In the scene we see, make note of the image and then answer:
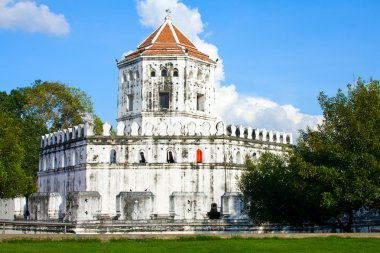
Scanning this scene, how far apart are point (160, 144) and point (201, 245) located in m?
18.8

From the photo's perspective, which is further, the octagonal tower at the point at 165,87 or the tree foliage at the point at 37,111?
the tree foliage at the point at 37,111

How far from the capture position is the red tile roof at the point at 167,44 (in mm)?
39281

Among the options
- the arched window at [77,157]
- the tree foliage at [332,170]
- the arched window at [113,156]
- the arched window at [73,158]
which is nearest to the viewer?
the tree foliage at [332,170]

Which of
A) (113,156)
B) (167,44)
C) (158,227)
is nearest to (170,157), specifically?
(113,156)

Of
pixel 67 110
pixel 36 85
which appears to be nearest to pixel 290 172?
pixel 67 110

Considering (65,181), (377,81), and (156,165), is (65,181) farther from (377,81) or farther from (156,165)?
(377,81)

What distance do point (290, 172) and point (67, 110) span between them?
30.1 m

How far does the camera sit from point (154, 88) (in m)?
38.9

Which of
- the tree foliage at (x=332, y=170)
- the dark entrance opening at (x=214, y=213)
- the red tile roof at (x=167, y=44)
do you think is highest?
the red tile roof at (x=167, y=44)

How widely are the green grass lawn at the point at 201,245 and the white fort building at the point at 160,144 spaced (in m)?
12.2

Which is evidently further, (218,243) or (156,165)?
(156,165)

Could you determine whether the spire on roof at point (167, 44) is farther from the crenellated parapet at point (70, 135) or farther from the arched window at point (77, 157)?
the arched window at point (77, 157)

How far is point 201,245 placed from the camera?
1814cm

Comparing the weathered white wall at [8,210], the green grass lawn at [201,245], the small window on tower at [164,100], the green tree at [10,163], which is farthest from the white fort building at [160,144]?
the green grass lawn at [201,245]
